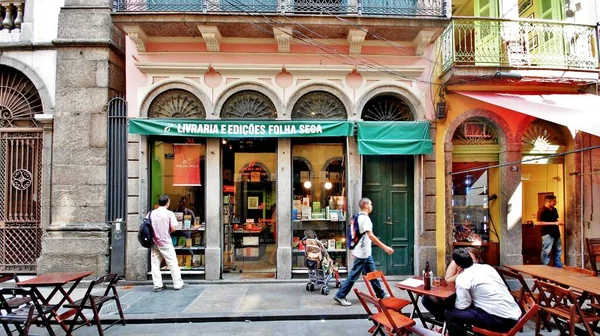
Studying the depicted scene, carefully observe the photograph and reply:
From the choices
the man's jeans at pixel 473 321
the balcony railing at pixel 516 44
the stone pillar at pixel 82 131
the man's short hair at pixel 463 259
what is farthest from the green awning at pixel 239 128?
the man's jeans at pixel 473 321

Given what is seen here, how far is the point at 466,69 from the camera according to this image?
8.23 metres

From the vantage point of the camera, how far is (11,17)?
29.2 feet

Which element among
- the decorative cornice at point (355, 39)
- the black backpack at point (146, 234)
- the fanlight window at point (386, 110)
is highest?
the decorative cornice at point (355, 39)

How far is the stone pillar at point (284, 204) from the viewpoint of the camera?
27.7 feet

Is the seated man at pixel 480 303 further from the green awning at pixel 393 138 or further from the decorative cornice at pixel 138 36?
the decorative cornice at pixel 138 36

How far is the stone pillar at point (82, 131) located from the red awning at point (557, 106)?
8.81m

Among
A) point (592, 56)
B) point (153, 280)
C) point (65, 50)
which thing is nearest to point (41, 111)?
point (65, 50)

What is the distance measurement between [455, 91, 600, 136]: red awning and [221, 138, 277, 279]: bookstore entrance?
16.8 feet

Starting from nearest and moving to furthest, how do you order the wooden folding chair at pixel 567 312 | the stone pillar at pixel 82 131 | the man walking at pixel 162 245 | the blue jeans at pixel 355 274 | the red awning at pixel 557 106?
1. the wooden folding chair at pixel 567 312
2. the blue jeans at pixel 355 274
3. the red awning at pixel 557 106
4. the man walking at pixel 162 245
5. the stone pillar at pixel 82 131

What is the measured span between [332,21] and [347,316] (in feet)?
20.4

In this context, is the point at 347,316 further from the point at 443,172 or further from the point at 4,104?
the point at 4,104

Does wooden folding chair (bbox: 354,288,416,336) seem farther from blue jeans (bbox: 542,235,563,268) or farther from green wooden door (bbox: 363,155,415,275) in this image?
blue jeans (bbox: 542,235,563,268)

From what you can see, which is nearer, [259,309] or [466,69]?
[259,309]

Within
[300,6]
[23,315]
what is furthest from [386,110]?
[23,315]
